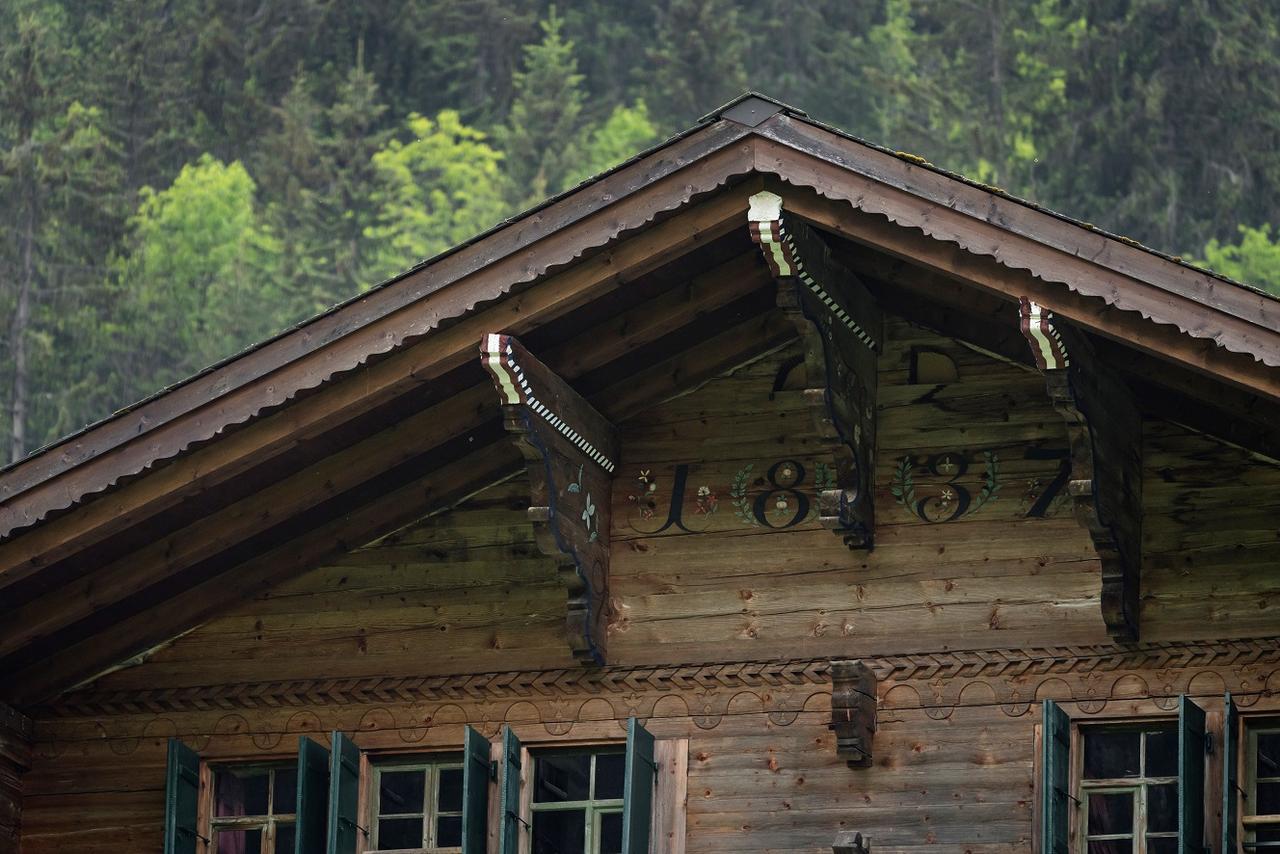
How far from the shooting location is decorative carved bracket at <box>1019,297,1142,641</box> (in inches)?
551

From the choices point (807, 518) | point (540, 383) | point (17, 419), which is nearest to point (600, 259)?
point (540, 383)

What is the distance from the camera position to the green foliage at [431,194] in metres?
62.1

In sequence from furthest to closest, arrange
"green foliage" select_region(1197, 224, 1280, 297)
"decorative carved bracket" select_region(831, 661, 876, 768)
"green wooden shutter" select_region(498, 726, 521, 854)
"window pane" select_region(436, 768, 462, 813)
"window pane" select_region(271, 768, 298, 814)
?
"green foliage" select_region(1197, 224, 1280, 297), "window pane" select_region(271, 768, 298, 814), "window pane" select_region(436, 768, 462, 813), "green wooden shutter" select_region(498, 726, 521, 854), "decorative carved bracket" select_region(831, 661, 876, 768)

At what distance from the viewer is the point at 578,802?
1527 centimetres

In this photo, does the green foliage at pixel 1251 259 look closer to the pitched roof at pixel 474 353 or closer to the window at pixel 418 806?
the pitched roof at pixel 474 353

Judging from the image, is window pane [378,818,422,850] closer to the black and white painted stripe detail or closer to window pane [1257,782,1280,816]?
the black and white painted stripe detail

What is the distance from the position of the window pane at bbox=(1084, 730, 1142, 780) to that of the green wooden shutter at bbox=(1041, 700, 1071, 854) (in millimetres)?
166

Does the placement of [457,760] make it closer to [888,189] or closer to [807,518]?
[807,518]

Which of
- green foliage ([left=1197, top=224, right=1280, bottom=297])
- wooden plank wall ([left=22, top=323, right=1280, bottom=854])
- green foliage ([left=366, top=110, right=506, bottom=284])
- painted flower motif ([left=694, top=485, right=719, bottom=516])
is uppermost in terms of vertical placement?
green foliage ([left=366, top=110, right=506, bottom=284])

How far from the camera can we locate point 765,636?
1533 cm

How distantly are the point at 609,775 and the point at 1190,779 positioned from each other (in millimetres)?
3249

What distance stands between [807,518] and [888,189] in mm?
2139

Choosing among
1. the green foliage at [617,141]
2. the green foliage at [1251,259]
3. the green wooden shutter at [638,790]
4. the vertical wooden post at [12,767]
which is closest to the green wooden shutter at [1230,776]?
the green wooden shutter at [638,790]

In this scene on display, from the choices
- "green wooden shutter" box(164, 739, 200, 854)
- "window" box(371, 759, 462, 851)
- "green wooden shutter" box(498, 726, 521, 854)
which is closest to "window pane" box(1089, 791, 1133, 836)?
"green wooden shutter" box(498, 726, 521, 854)
